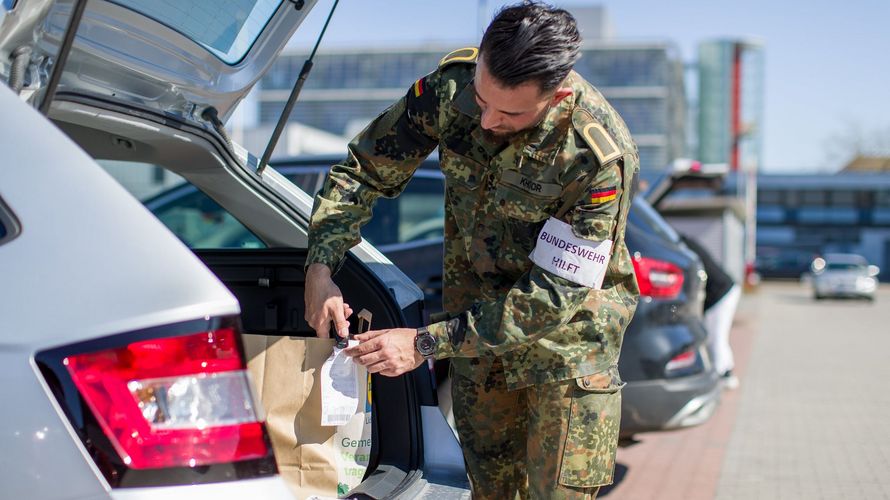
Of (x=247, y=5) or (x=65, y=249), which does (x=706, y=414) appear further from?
(x=65, y=249)

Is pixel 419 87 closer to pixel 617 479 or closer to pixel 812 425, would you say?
pixel 617 479

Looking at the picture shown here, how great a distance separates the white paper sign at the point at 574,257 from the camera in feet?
6.36

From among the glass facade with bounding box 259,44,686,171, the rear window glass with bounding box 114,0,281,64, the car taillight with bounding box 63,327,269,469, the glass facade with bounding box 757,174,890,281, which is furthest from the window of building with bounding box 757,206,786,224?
the car taillight with bounding box 63,327,269,469

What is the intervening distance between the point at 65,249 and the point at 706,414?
10.8ft

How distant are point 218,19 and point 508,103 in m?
0.79

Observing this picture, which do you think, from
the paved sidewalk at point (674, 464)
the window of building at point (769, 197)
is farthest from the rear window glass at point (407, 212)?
the window of building at point (769, 197)

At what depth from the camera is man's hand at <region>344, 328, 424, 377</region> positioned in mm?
1938

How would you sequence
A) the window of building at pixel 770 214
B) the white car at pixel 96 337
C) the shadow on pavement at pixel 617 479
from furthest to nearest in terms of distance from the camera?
the window of building at pixel 770 214 < the shadow on pavement at pixel 617 479 < the white car at pixel 96 337

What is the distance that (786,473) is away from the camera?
4.71m

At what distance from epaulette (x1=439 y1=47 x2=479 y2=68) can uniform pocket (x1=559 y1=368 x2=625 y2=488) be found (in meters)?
0.83

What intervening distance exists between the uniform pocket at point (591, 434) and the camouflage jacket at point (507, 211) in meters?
0.05

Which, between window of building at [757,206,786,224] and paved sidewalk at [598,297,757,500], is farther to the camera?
window of building at [757,206,786,224]

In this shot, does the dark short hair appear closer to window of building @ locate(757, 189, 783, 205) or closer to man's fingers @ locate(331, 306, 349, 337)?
man's fingers @ locate(331, 306, 349, 337)

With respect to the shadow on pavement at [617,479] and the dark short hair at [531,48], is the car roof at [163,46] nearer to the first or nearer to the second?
the dark short hair at [531,48]
